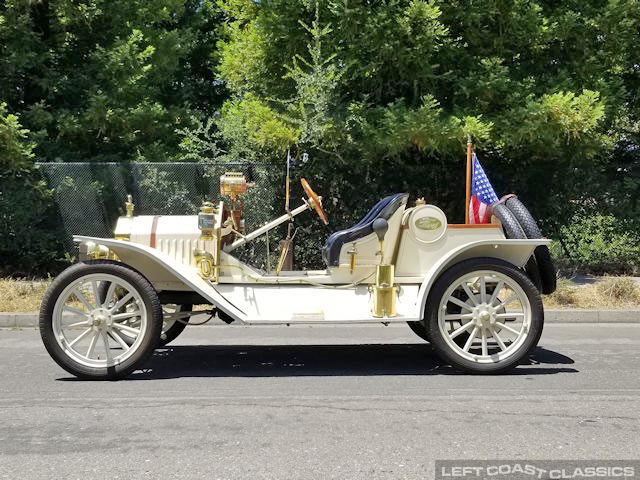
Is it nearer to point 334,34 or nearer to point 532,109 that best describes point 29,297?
point 334,34

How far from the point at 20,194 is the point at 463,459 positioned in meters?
10.6

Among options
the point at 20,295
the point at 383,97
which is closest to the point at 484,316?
the point at 20,295

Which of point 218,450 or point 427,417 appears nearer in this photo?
point 218,450

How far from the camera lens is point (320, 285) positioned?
19.3 ft

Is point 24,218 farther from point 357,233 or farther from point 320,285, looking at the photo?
point 357,233

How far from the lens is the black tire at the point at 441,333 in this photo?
18.6 feet

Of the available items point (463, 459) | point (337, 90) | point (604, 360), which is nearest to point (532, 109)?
point (337, 90)

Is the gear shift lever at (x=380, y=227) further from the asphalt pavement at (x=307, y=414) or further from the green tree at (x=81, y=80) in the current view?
the green tree at (x=81, y=80)

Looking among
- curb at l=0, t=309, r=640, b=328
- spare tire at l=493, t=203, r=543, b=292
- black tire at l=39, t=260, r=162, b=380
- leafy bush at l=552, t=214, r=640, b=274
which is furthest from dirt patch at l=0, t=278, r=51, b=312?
leafy bush at l=552, t=214, r=640, b=274

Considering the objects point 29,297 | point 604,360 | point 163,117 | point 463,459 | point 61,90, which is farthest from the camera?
point 163,117

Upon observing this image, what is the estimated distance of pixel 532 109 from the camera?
1168 cm

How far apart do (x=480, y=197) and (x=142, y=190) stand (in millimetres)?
7622

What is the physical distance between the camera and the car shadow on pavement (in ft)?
19.7

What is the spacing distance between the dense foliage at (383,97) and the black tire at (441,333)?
→ 6.09 metres
